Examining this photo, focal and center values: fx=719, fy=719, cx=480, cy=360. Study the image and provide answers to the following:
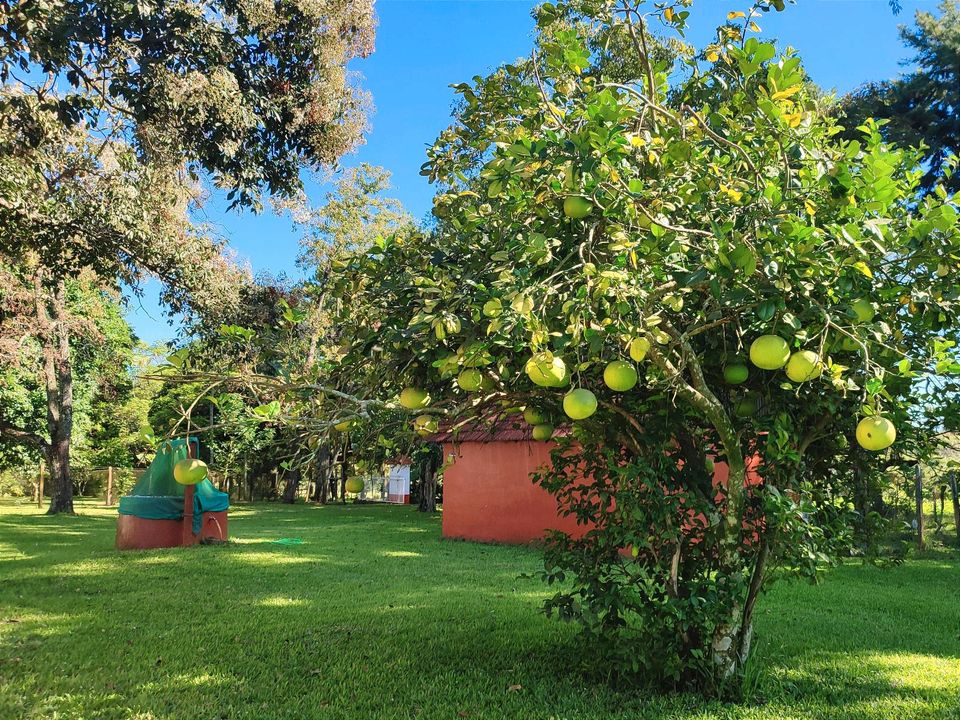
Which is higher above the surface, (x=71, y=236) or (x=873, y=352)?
(x=71, y=236)

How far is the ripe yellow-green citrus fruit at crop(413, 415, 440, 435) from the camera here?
391cm

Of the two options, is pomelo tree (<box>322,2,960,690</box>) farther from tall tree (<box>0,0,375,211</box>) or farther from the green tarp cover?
the green tarp cover

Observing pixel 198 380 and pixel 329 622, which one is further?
pixel 329 622

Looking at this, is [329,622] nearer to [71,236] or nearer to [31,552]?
[71,236]

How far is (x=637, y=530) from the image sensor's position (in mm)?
4031

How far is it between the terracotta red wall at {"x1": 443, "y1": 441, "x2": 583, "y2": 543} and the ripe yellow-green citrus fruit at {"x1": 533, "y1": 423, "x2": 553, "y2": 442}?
887cm

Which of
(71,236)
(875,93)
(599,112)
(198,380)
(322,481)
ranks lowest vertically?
(322,481)

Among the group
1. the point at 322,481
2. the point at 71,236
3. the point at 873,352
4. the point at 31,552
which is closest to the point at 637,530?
the point at 873,352

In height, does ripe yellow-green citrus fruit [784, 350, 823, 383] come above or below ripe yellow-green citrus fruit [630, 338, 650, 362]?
below

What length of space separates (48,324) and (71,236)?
13.9 m

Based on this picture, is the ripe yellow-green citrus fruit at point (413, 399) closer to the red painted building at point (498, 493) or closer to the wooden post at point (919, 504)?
the red painted building at point (498, 493)

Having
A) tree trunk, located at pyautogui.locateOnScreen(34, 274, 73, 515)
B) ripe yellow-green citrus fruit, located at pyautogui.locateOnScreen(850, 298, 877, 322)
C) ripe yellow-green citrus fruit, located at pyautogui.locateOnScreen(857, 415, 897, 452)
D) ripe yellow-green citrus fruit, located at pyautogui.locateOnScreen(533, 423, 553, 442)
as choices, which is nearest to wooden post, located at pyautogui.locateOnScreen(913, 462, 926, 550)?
ripe yellow-green citrus fruit, located at pyautogui.locateOnScreen(533, 423, 553, 442)

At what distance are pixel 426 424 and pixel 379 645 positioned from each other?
9.26ft

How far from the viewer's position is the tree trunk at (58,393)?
2069 cm
